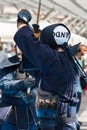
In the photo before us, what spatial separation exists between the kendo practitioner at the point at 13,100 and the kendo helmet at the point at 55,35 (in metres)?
1.54

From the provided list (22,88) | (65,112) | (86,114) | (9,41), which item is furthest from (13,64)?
(9,41)

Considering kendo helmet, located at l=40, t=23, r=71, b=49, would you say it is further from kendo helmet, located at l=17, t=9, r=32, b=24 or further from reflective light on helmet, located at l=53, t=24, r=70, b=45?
kendo helmet, located at l=17, t=9, r=32, b=24

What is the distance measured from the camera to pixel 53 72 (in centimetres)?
454

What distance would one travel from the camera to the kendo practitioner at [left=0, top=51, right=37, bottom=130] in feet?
20.7

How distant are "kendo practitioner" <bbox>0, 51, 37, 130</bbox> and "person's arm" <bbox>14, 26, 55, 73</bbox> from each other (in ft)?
5.58

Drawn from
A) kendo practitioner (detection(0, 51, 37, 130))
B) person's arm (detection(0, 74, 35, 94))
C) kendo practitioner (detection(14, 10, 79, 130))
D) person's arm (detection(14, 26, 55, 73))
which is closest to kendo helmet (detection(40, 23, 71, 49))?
kendo practitioner (detection(14, 10, 79, 130))

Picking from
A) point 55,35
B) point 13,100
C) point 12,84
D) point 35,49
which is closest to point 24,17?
point 55,35

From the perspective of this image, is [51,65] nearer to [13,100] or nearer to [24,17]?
[24,17]

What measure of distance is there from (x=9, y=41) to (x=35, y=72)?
20539 mm

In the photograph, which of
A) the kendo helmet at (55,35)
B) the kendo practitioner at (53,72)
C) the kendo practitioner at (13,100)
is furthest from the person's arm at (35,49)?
the kendo practitioner at (13,100)

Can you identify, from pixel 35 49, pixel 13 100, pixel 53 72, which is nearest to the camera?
pixel 35 49

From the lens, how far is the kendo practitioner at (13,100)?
631 centimetres

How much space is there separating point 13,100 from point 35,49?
2173mm

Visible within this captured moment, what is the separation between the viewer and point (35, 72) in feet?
18.9
